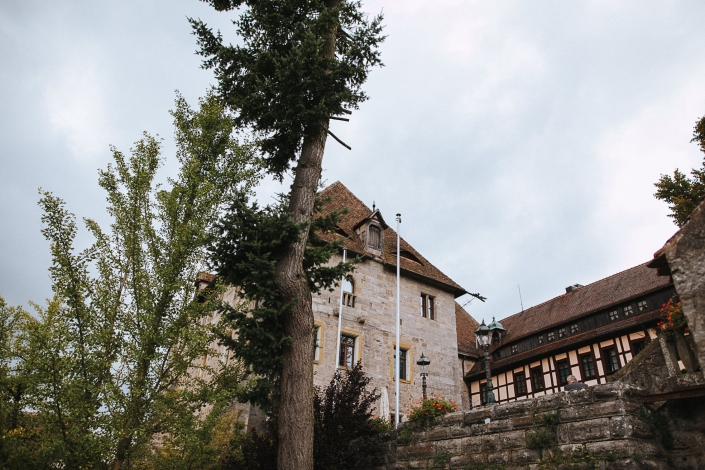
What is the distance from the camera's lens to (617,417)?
729cm

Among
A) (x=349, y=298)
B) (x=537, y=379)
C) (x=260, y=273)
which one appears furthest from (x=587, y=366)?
(x=260, y=273)

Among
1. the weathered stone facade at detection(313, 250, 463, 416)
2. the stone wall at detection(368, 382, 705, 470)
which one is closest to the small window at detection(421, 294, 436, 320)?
the weathered stone facade at detection(313, 250, 463, 416)

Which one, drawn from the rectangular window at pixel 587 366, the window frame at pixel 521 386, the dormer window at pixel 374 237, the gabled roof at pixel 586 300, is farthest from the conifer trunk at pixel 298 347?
the window frame at pixel 521 386

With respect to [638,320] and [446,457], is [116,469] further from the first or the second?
[638,320]

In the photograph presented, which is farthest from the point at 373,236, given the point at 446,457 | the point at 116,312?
the point at 116,312

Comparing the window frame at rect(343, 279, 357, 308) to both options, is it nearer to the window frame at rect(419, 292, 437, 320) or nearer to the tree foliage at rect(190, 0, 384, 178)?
the window frame at rect(419, 292, 437, 320)

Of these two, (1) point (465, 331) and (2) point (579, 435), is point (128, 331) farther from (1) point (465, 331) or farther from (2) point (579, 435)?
(1) point (465, 331)

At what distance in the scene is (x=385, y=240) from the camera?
2256cm

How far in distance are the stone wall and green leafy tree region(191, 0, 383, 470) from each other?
3.86 m

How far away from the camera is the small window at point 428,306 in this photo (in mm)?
21625

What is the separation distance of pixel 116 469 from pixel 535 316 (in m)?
20.8

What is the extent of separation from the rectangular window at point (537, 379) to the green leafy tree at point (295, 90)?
1566 cm

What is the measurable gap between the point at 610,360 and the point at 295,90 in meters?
16.2

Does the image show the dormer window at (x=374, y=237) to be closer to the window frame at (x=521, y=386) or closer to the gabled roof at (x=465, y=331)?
the gabled roof at (x=465, y=331)
